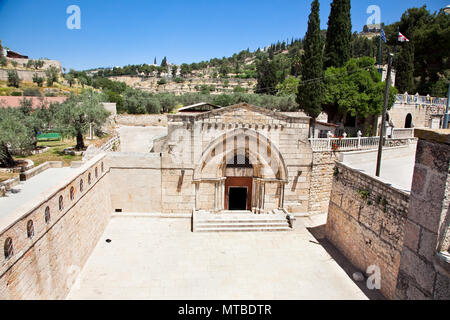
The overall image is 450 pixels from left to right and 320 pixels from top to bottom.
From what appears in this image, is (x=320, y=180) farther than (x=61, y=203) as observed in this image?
Yes

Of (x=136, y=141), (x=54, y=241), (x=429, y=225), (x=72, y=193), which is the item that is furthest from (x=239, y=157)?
(x=429, y=225)

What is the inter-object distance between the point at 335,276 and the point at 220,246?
15.7ft

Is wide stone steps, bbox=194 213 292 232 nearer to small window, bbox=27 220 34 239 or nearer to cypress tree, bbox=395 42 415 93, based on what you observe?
small window, bbox=27 220 34 239

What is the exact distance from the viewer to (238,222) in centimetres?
1438

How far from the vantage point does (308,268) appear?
11.2m

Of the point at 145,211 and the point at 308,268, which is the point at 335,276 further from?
the point at 145,211

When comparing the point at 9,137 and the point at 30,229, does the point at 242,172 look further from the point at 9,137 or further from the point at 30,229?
the point at 9,137

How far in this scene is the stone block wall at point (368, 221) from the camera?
9117mm

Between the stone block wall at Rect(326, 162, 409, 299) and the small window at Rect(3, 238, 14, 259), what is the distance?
34.5ft

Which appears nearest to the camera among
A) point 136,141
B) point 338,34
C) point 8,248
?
point 8,248

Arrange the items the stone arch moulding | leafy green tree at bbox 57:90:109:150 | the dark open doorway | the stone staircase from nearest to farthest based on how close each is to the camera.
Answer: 1. the stone staircase
2. the stone arch moulding
3. the dark open doorway
4. leafy green tree at bbox 57:90:109:150

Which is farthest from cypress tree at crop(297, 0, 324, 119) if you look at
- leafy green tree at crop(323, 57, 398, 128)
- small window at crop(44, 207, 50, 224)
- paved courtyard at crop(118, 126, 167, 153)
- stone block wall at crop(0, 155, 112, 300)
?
small window at crop(44, 207, 50, 224)

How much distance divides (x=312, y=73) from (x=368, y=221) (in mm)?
16853

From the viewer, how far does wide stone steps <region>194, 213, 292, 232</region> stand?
14.0 metres
